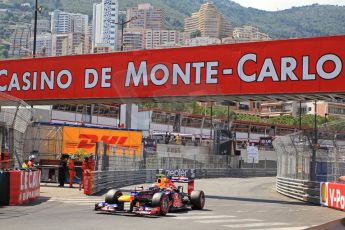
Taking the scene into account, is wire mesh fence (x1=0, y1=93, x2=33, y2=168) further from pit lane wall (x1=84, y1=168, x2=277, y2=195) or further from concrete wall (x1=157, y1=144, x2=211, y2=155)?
concrete wall (x1=157, y1=144, x2=211, y2=155)

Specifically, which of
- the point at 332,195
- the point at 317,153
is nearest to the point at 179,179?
the point at 332,195

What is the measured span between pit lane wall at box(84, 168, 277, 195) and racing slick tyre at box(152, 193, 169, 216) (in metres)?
2.94

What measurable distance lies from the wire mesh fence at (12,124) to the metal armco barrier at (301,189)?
12.5m

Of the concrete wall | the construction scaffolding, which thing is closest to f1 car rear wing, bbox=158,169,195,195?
the construction scaffolding

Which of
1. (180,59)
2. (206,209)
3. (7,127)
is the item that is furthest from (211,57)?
(7,127)

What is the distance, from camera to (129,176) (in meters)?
32.9

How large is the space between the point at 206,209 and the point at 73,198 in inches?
218

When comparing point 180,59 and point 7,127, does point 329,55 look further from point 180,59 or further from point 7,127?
point 7,127

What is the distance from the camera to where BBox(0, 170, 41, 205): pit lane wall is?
1664 cm

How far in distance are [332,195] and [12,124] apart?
13.2 m

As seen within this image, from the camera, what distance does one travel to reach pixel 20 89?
2656cm

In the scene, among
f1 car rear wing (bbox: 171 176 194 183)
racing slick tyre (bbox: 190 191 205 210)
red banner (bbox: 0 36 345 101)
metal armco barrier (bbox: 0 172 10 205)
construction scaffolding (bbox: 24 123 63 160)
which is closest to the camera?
metal armco barrier (bbox: 0 172 10 205)

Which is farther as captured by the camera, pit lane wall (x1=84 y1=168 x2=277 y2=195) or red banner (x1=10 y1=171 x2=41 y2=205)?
pit lane wall (x1=84 y1=168 x2=277 y2=195)

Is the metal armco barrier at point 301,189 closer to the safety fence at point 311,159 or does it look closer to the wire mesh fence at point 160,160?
the safety fence at point 311,159
